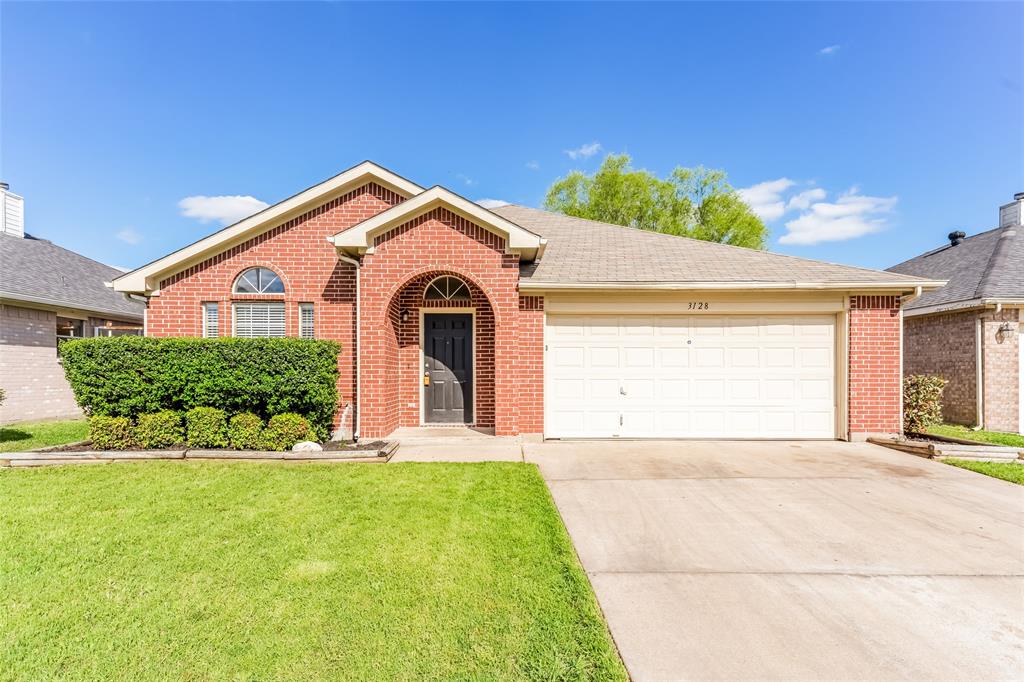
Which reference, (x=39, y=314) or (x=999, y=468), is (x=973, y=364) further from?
(x=39, y=314)

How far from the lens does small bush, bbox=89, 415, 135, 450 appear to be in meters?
7.11

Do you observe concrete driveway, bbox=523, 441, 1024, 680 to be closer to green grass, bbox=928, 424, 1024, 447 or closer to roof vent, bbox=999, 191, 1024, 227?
green grass, bbox=928, 424, 1024, 447

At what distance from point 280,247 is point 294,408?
131 inches

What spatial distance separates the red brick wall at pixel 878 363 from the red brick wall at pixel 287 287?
9.38 metres

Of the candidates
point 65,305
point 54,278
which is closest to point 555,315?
point 65,305

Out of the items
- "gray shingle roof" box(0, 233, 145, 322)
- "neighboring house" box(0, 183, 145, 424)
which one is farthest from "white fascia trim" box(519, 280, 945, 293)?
"gray shingle roof" box(0, 233, 145, 322)

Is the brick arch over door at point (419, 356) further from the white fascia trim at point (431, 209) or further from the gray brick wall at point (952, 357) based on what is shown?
the gray brick wall at point (952, 357)

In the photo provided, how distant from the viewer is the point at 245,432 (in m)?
7.13

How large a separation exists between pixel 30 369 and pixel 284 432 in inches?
381

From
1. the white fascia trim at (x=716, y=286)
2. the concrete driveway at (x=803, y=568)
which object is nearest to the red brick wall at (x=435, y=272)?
the white fascia trim at (x=716, y=286)

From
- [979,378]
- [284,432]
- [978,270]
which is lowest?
[284,432]

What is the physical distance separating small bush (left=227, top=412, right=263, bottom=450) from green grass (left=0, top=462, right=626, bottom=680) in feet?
5.70

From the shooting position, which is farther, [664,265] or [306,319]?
[664,265]

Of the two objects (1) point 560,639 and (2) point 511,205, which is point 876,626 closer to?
(1) point 560,639
